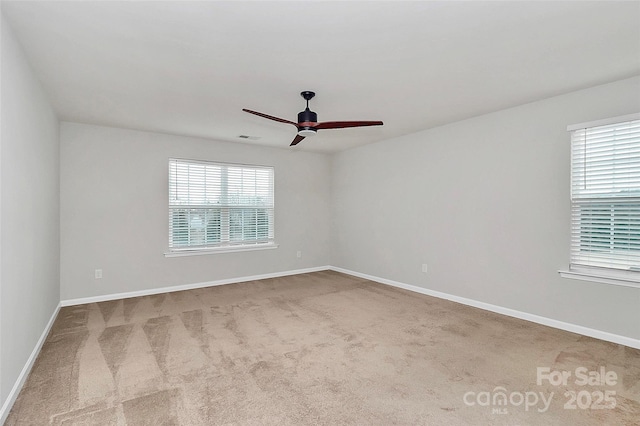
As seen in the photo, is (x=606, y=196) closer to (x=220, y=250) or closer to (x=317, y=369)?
(x=317, y=369)

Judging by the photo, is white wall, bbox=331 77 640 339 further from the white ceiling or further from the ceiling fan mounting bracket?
the ceiling fan mounting bracket

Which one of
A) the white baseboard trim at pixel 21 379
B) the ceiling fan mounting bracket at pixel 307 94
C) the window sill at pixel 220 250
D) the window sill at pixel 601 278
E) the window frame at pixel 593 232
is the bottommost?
the white baseboard trim at pixel 21 379

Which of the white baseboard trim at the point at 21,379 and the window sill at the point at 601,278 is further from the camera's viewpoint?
the window sill at the point at 601,278

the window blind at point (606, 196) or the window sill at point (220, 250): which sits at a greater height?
the window blind at point (606, 196)

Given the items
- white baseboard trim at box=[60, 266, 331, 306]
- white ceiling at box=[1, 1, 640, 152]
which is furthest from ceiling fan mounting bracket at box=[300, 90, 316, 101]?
white baseboard trim at box=[60, 266, 331, 306]

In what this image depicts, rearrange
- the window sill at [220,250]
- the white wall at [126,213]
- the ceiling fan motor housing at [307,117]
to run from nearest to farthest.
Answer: the ceiling fan motor housing at [307,117] < the white wall at [126,213] < the window sill at [220,250]

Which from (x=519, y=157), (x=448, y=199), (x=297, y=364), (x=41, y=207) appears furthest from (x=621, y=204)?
(x=41, y=207)

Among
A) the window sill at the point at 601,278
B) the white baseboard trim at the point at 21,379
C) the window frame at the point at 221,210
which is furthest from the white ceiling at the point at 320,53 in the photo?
the white baseboard trim at the point at 21,379

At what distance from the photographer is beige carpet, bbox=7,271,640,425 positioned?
6.77 feet

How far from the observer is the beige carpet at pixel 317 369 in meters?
2.06

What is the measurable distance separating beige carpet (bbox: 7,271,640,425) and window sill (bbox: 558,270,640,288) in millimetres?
580

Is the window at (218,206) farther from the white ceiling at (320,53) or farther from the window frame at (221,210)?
the white ceiling at (320,53)

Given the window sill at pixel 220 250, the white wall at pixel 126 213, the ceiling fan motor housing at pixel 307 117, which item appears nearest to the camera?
the ceiling fan motor housing at pixel 307 117

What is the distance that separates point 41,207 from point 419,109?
4.15 m
